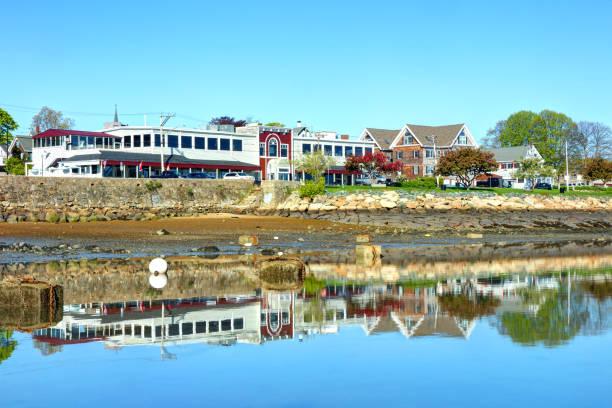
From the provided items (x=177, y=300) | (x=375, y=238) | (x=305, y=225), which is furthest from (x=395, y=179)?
(x=177, y=300)

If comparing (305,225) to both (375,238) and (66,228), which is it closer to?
(375,238)

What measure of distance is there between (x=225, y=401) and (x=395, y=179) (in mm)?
85240

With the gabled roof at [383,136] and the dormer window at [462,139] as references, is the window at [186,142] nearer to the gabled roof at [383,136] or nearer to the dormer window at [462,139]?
the gabled roof at [383,136]

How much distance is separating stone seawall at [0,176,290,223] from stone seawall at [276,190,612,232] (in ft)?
12.5

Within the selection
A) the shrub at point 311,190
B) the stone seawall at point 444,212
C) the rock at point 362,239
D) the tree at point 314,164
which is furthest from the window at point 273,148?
the rock at point 362,239

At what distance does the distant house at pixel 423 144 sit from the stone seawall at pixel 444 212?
36.4 m

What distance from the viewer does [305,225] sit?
52406 millimetres

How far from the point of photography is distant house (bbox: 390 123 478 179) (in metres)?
111

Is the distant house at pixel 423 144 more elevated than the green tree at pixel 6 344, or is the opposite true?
the distant house at pixel 423 144

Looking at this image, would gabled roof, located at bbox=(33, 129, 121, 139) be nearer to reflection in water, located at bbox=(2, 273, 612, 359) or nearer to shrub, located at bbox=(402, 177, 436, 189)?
shrub, located at bbox=(402, 177, 436, 189)

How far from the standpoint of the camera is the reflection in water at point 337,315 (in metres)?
15.7

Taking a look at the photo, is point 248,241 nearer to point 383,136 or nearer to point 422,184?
point 422,184

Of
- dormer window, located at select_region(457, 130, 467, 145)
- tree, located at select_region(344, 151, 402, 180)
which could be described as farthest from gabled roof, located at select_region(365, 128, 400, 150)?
tree, located at select_region(344, 151, 402, 180)

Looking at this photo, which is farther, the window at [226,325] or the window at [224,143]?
the window at [224,143]
